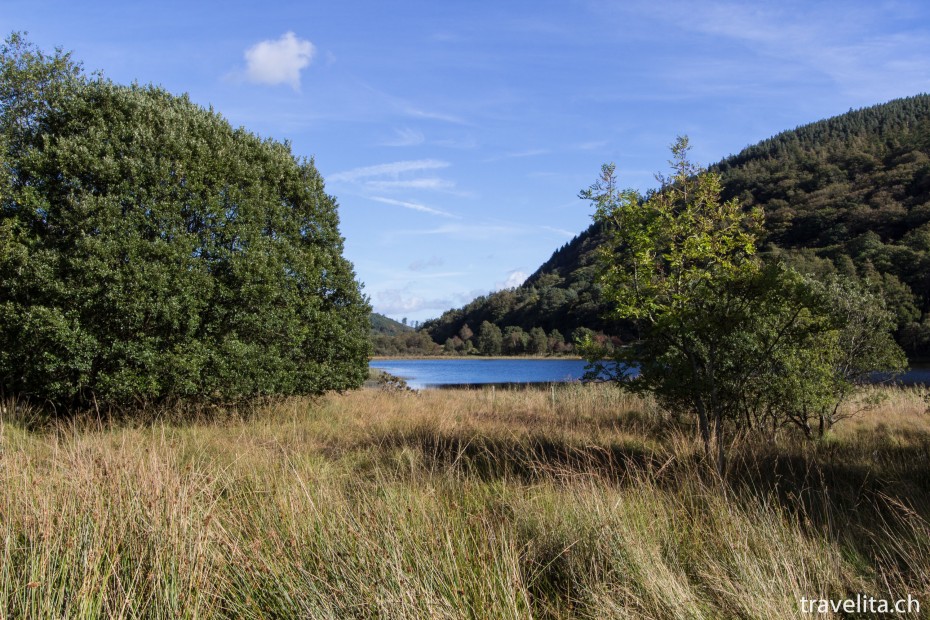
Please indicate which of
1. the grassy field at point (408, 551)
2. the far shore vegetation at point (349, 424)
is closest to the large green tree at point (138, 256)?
the far shore vegetation at point (349, 424)

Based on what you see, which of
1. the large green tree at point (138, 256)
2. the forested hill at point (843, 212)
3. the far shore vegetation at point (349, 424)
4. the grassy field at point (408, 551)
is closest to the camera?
the grassy field at point (408, 551)

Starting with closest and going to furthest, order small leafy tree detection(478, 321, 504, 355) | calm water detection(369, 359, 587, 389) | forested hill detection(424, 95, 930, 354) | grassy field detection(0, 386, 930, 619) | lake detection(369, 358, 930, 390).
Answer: grassy field detection(0, 386, 930, 619) < lake detection(369, 358, 930, 390) < calm water detection(369, 359, 587, 389) < forested hill detection(424, 95, 930, 354) < small leafy tree detection(478, 321, 504, 355)

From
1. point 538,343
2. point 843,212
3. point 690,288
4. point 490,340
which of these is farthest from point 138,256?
point 490,340

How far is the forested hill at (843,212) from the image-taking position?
4878cm

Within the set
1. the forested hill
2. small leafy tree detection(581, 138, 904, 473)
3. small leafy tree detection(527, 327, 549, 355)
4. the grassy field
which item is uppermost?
the forested hill

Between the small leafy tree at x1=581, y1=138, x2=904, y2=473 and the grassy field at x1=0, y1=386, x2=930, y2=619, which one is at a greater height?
the small leafy tree at x1=581, y1=138, x2=904, y2=473

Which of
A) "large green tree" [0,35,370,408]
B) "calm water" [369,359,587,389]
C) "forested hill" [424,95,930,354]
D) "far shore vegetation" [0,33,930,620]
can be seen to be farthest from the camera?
"forested hill" [424,95,930,354]

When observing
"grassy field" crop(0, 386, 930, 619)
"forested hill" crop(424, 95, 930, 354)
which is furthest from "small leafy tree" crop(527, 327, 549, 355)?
"grassy field" crop(0, 386, 930, 619)

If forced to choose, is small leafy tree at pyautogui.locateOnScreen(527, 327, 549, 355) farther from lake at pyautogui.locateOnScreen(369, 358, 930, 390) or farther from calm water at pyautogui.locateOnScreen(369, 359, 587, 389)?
calm water at pyautogui.locateOnScreen(369, 359, 587, 389)

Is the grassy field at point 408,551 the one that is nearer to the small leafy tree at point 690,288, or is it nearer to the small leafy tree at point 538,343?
the small leafy tree at point 690,288

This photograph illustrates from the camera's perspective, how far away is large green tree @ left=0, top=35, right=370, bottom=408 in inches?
325

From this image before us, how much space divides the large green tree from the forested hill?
20.7 metres

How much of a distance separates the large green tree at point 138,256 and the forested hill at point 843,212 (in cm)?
2073

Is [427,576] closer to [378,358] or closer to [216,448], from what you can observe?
[216,448]
